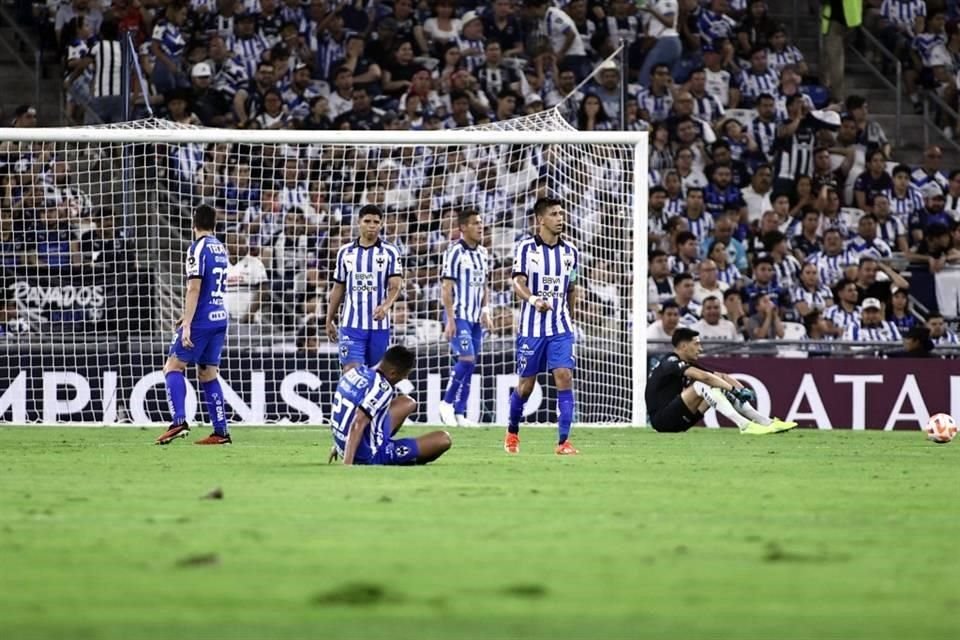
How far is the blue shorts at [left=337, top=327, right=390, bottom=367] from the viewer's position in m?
17.1

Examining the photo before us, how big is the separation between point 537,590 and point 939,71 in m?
23.2

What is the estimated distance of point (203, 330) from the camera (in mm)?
15883

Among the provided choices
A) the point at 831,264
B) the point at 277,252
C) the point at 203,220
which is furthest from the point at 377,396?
the point at 831,264

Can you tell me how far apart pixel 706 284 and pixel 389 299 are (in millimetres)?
6501

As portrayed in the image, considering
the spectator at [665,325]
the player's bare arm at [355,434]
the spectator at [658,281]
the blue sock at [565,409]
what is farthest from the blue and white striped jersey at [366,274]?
the spectator at [658,281]

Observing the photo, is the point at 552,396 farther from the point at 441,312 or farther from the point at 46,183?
the point at 46,183

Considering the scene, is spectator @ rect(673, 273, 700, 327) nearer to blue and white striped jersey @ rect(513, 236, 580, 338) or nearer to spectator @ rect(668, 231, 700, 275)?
spectator @ rect(668, 231, 700, 275)

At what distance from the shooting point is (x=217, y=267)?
52.2 feet

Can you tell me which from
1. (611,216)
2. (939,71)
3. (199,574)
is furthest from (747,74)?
(199,574)

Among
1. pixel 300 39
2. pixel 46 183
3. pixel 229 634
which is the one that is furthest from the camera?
pixel 300 39

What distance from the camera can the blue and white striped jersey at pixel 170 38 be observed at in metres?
23.6

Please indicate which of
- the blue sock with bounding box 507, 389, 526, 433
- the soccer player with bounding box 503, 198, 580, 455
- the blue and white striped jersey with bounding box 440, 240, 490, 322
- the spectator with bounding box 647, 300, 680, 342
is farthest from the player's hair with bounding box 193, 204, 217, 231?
the spectator with bounding box 647, 300, 680, 342

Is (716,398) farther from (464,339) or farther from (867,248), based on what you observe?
(867,248)

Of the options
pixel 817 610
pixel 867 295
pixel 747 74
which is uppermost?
pixel 747 74
